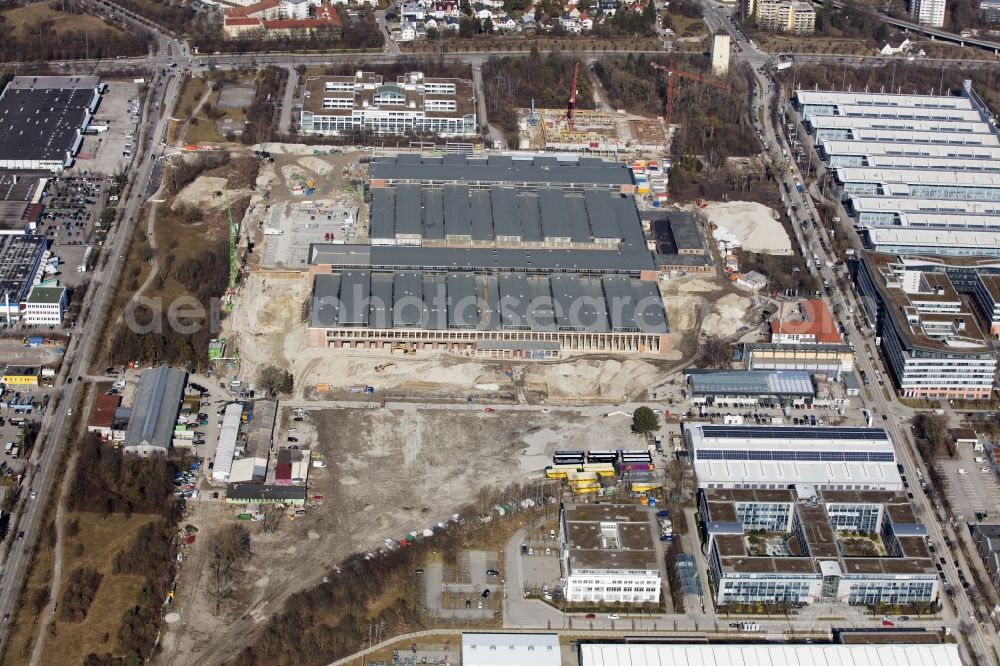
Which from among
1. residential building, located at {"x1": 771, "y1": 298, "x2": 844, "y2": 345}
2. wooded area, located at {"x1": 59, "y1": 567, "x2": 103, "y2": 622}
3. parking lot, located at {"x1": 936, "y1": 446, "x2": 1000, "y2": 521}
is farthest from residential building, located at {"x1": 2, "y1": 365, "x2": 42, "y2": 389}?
parking lot, located at {"x1": 936, "y1": 446, "x2": 1000, "y2": 521}

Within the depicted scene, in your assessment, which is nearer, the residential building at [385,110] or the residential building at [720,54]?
the residential building at [385,110]

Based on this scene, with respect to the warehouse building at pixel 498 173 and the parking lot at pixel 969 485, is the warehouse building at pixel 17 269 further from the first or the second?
the parking lot at pixel 969 485

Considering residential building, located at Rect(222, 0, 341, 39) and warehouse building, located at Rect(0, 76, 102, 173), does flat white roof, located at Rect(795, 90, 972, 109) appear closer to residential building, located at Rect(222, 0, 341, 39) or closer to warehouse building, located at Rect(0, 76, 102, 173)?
residential building, located at Rect(222, 0, 341, 39)

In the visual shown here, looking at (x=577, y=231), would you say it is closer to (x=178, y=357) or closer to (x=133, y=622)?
(x=178, y=357)

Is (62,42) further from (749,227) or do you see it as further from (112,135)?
(749,227)

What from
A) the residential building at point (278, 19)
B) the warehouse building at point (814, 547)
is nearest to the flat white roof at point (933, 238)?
the warehouse building at point (814, 547)

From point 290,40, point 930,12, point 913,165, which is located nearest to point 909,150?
point 913,165
